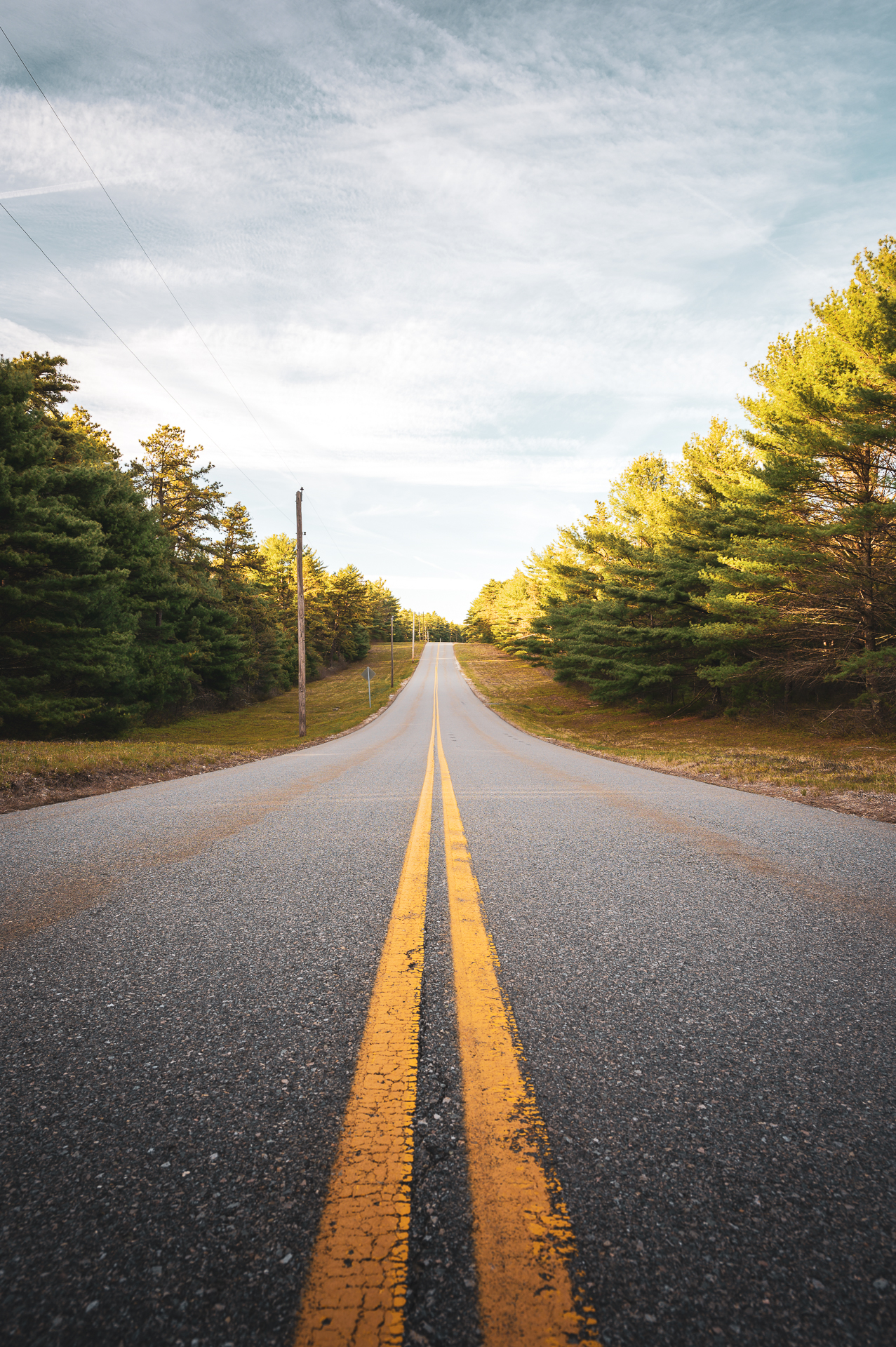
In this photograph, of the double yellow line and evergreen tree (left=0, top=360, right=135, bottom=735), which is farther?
evergreen tree (left=0, top=360, right=135, bottom=735)

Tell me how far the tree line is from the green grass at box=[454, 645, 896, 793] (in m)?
1.58

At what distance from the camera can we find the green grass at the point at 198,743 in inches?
297

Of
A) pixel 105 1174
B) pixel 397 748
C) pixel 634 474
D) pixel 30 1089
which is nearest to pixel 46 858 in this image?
pixel 30 1089

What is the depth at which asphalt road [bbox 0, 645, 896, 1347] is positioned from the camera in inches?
37.7

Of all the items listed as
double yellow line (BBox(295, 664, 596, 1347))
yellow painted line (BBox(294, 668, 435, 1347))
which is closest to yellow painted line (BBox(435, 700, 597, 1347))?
double yellow line (BBox(295, 664, 596, 1347))

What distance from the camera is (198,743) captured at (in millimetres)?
17828

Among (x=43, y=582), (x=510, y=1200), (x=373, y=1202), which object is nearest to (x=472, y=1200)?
(x=510, y=1200)

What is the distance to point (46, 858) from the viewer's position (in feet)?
12.3

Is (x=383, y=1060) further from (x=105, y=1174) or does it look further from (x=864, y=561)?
(x=864, y=561)

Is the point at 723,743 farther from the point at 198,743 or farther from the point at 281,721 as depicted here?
the point at 281,721

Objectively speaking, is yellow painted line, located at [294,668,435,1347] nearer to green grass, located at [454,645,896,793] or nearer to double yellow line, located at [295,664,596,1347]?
double yellow line, located at [295,664,596,1347]

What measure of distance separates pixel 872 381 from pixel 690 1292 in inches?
721

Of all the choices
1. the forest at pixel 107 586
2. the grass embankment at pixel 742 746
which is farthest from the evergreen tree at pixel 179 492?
the grass embankment at pixel 742 746

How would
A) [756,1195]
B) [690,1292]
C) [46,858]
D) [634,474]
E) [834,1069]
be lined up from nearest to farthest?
[690,1292] < [756,1195] < [834,1069] < [46,858] < [634,474]
